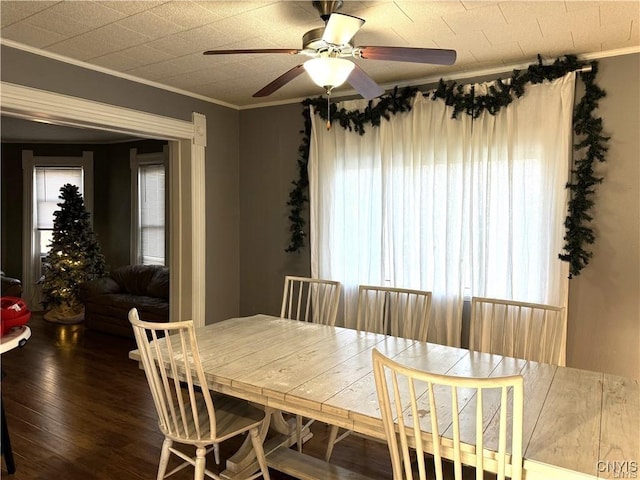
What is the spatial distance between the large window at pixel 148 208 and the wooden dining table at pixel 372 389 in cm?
411

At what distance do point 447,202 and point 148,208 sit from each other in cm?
473

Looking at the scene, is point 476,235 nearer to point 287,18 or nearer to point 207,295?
point 287,18

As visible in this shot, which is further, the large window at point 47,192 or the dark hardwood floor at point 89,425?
the large window at point 47,192

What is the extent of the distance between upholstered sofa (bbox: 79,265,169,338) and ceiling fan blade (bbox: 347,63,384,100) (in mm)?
3507

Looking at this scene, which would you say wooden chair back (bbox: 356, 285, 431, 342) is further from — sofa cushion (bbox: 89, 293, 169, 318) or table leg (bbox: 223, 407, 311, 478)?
sofa cushion (bbox: 89, 293, 169, 318)

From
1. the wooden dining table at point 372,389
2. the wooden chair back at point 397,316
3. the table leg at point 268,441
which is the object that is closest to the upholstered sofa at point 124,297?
the table leg at point 268,441

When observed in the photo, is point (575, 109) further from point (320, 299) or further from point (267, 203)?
point (267, 203)

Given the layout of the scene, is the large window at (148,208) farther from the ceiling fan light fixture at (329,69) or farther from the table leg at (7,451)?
the ceiling fan light fixture at (329,69)

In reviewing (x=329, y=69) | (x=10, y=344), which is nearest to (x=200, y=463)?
(x=10, y=344)

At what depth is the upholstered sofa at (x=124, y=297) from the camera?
16.9ft

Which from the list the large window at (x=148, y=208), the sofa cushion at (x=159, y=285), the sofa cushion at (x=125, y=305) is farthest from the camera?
the large window at (x=148, y=208)

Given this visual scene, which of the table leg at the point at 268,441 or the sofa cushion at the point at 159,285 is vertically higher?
the sofa cushion at the point at 159,285

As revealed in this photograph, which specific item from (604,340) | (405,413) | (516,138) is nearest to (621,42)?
(516,138)

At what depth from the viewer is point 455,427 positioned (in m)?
1.30
